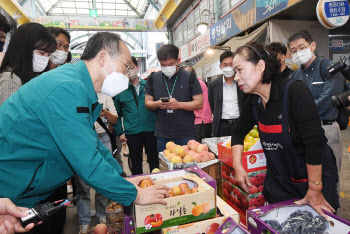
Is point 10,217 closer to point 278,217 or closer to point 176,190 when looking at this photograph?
point 176,190

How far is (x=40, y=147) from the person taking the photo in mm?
1123

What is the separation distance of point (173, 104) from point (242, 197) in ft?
4.01

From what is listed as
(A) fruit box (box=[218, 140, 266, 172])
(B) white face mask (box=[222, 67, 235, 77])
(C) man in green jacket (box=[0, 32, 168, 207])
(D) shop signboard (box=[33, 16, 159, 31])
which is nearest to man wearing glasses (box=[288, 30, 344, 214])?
(B) white face mask (box=[222, 67, 235, 77])

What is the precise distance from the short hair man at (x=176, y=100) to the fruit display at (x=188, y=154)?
37 centimetres

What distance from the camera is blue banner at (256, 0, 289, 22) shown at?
524cm

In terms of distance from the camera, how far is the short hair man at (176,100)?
285 centimetres

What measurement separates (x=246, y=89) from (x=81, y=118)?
1.13 meters

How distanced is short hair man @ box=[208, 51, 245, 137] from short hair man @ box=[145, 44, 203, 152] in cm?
73

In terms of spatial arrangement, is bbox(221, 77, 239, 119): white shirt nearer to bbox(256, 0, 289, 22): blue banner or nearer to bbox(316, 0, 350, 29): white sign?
bbox(316, 0, 350, 29): white sign

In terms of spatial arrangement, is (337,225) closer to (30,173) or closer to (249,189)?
(249,189)

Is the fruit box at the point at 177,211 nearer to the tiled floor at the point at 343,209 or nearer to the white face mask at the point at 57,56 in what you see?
the white face mask at the point at 57,56

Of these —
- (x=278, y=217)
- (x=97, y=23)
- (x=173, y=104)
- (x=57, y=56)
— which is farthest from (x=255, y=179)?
(x=97, y=23)

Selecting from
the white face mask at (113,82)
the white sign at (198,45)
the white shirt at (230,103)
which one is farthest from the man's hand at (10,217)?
the white sign at (198,45)

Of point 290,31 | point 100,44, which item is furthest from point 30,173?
point 290,31
